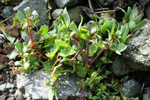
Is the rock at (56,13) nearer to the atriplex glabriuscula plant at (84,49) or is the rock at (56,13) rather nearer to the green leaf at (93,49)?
the atriplex glabriuscula plant at (84,49)

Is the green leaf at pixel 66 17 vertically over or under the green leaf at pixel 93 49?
over

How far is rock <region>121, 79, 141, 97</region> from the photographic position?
242 cm

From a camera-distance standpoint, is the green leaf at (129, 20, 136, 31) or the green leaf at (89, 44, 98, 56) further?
the green leaf at (129, 20, 136, 31)

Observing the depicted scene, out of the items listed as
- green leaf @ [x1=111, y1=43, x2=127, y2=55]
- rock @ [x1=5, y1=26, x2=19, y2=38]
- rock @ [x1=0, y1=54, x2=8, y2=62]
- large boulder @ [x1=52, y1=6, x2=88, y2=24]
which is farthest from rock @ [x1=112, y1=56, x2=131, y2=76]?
rock @ [x1=0, y1=54, x2=8, y2=62]

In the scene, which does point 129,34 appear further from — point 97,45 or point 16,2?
point 16,2

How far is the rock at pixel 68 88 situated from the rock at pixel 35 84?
200 mm

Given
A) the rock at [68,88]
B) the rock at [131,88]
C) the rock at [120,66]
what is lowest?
the rock at [131,88]

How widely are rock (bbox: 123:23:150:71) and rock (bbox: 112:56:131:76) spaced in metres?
0.11

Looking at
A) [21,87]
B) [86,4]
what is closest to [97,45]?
[86,4]

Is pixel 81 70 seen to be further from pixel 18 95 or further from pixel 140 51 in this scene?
pixel 18 95

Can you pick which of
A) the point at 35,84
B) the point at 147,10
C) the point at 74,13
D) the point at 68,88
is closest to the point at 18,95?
the point at 35,84

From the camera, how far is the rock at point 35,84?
234cm

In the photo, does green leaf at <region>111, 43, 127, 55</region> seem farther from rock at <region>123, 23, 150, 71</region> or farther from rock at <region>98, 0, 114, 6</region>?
rock at <region>98, 0, 114, 6</region>

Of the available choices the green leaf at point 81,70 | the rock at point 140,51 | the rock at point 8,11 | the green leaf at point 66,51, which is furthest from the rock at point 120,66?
the rock at point 8,11
